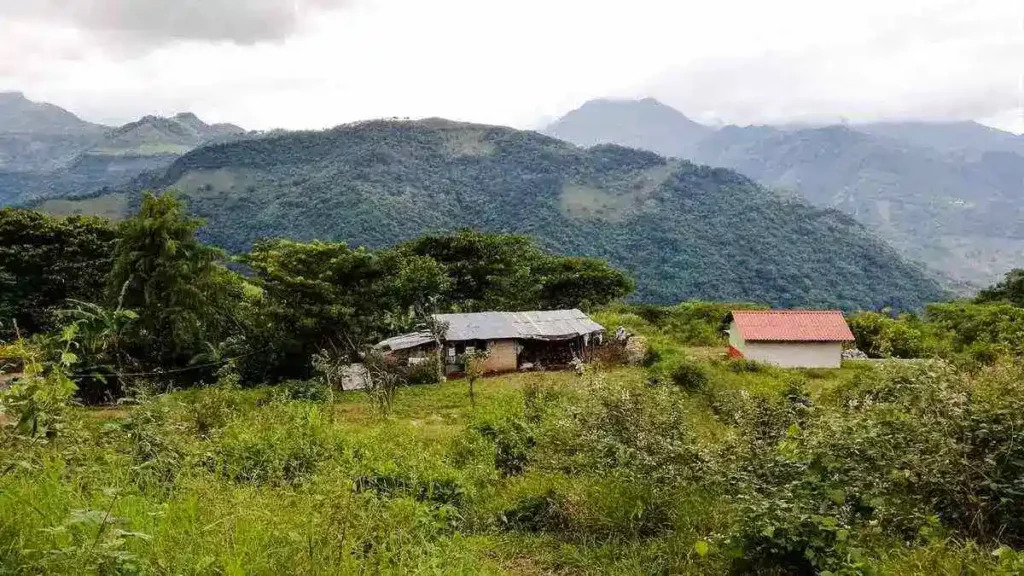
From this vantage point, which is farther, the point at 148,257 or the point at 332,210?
the point at 332,210

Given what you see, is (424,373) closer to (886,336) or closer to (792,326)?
(792,326)

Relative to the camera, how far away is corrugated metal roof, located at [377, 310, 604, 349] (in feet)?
81.9

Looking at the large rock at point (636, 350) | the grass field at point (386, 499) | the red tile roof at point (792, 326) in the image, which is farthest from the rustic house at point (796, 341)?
the grass field at point (386, 499)

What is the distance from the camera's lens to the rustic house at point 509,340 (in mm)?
24906

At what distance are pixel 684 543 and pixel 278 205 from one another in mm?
119293

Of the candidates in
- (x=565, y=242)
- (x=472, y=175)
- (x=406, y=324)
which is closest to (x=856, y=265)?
(x=565, y=242)

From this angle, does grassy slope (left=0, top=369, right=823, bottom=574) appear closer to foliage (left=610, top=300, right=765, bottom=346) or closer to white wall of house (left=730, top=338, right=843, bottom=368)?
white wall of house (left=730, top=338, right=843, bottom=368)

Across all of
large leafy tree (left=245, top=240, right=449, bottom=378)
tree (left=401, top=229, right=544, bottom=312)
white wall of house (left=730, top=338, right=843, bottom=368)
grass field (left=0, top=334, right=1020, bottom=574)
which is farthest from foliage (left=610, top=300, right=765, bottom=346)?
grass field (left=0, top=334, right=1020, bottom=574)

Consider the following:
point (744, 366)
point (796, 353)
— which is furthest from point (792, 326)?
point (744, 366)

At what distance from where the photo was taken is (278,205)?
11456cm

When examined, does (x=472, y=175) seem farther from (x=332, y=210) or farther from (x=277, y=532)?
(x=277, y=532)

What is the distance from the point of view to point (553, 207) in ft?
419

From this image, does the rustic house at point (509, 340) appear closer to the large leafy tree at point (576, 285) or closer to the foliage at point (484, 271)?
the foliage at point (484, 271)

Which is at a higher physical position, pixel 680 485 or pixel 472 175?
pixel 472 175
